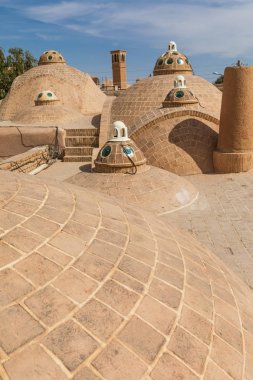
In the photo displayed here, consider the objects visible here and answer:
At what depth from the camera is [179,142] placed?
11.4 m

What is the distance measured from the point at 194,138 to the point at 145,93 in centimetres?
389

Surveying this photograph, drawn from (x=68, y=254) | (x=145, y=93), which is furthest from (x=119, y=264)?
(x=145, y=93)

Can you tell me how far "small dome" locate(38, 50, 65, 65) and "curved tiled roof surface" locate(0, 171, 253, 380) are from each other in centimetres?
2109

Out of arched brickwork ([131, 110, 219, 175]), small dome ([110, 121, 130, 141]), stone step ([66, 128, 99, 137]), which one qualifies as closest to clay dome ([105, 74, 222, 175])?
arched brickwork ([131, 110, 219, 175])

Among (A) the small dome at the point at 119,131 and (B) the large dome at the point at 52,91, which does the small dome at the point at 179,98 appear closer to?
(A) the small dome at the point at 119,131

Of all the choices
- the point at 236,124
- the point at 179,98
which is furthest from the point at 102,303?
the point at 179,98

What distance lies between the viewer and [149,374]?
5.09 feet

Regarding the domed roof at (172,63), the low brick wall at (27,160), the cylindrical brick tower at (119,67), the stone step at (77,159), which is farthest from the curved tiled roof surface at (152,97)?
the cylindrical brick tower at (119,67)

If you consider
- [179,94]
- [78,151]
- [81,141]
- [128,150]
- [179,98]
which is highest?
[179,94]

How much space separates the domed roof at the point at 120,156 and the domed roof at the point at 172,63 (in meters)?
8.01

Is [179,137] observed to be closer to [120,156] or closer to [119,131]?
[119,131]

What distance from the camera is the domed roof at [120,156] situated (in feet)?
28.0

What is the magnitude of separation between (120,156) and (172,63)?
346 inches

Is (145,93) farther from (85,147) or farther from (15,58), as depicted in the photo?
(15,58)
